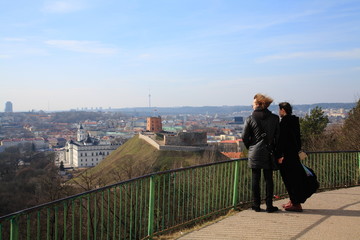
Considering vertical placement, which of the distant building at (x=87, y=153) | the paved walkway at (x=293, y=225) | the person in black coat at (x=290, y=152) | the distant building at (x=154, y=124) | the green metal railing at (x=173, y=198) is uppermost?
the person in black coat at (x=290, y=152)

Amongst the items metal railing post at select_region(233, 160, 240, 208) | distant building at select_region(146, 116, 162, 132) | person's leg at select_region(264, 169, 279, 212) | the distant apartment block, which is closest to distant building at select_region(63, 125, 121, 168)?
distant building at select_region(146, 116, 162, 132)

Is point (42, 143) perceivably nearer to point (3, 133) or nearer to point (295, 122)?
point (3, 133)

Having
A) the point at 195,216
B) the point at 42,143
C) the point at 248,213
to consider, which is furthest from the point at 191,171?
the point at 42,143

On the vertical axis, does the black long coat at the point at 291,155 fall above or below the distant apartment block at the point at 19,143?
above

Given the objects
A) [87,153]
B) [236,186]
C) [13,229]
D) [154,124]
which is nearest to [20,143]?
[87,153]

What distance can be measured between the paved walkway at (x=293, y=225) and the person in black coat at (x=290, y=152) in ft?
1.48

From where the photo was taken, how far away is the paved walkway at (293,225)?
16.6 ft

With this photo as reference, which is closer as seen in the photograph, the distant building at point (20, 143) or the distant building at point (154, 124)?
the distant building at point (154, 124)

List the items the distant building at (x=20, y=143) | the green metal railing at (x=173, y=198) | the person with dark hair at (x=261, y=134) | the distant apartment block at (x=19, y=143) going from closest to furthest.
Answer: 1. the green metal railing at (x=173, y=198)
2. the person with dark hair at (x=261, y=134)
3. the distant building at (x=20, y=143)
4. the distant apartment block at (x=19, y=143)

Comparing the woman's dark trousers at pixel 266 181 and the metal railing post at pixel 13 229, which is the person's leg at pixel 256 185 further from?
the metal railing post at pixel 13 229

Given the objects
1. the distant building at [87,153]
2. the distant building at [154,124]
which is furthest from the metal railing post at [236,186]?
the distant building at [154,124]

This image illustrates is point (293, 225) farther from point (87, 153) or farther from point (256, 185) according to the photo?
point (87, 153)

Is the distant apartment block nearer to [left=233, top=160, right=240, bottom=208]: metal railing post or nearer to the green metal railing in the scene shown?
the green metal railing

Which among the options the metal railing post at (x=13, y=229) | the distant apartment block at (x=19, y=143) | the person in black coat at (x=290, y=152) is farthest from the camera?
the distant apartment block at (x=19, y=143)
